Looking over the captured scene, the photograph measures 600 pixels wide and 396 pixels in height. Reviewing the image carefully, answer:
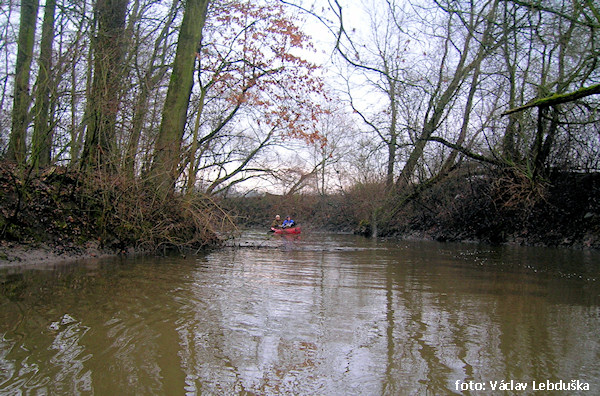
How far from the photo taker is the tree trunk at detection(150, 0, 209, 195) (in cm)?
973

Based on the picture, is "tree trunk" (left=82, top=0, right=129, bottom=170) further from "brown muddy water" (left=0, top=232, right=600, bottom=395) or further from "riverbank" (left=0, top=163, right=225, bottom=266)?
"brown muddy water" (left=0, top=232, right=600, bottom=395)

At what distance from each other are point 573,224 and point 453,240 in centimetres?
472

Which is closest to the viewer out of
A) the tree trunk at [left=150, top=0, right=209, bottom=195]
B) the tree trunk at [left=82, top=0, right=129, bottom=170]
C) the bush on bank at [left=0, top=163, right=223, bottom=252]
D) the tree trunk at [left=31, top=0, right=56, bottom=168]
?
the tree trunk at [left=31, top=0, right=56, bottom=168]

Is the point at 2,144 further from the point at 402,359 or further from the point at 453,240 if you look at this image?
the point at 453,240

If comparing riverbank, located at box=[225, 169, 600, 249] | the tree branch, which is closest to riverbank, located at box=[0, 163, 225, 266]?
riverbank, located at box=[225, 169, 600, 249]

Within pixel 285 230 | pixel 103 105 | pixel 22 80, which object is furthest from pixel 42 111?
pixel 285 230

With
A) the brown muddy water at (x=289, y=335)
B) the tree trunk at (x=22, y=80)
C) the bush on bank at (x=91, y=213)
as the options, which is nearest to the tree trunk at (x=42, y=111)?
the tree trunk at (x=22, y=80)

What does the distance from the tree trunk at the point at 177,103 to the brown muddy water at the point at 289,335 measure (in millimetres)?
3558

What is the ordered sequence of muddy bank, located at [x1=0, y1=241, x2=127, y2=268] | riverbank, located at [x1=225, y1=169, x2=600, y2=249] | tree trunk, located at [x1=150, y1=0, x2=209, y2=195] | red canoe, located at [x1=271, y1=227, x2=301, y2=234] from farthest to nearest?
1. red canoe, located at [x1=271, y1=227, x2=301, y2=234]
2. riverbank, located at [x1=225, y1=169, x2=600, y2=249]
3. tree trunk, located at [x1=150, y1=0, x2=209, y2=195]
4. muddy bank, located at [x1=0, y1=241, x2=127, y2=268]

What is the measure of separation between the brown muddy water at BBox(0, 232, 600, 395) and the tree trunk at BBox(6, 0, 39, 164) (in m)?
2.95

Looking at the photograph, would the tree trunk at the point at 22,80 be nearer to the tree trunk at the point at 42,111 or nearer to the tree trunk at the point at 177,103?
the tree trunk at the point at 42,111

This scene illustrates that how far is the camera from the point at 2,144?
10242mm

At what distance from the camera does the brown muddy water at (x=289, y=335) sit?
2.63 meters

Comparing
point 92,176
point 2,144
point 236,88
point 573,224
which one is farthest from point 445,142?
point 2,144
